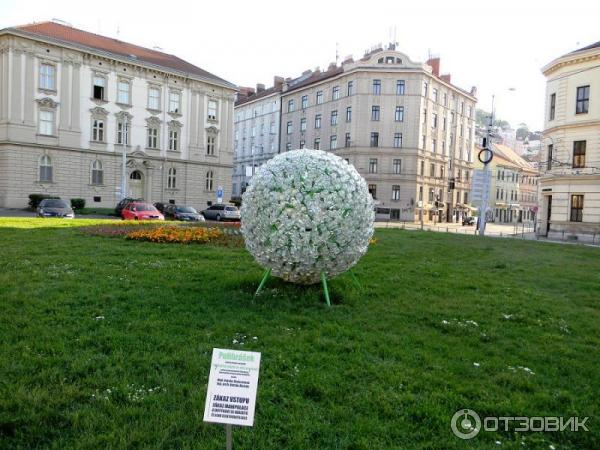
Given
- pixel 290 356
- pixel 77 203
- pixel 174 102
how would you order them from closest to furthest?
pixel 290 356
pixel 77 203
pixel 174 102

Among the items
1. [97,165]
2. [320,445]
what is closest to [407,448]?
[320,445]

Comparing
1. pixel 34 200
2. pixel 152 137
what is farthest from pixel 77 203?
pixel 152 137

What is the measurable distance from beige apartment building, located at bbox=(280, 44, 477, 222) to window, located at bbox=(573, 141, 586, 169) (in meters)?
25.0

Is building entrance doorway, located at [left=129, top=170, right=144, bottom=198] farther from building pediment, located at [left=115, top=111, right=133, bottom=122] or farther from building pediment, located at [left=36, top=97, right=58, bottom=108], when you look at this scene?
building pediment, located at [left=36, top=97, right=58, bottom=108]

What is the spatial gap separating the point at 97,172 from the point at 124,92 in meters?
9.43

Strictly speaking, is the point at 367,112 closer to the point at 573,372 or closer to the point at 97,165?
the point at 97,165

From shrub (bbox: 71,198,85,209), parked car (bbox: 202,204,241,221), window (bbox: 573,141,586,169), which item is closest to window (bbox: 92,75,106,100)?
shrub (bbox: 71,198,85,209)

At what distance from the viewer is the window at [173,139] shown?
56537 mm

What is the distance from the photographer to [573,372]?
5.64 meters

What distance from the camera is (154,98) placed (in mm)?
54812

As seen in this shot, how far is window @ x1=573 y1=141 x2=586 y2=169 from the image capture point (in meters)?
38.2

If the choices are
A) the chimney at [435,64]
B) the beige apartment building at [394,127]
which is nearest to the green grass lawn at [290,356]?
the beige apartment building at [394,127]

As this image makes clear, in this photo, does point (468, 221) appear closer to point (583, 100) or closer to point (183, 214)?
point (583, 100)

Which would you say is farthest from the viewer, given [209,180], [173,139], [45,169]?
[209,180]
